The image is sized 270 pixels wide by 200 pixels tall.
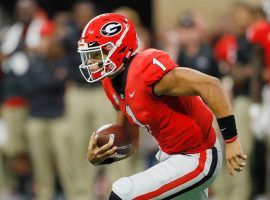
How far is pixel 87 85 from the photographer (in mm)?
8797

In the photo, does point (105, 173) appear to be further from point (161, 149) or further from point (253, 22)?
point (161, 149)

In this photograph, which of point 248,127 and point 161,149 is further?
point 248,127

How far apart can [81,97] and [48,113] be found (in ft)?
1.61

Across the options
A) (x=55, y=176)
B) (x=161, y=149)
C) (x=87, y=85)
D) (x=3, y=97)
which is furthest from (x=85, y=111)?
(x=161, y=149)

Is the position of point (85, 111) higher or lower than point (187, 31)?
lower

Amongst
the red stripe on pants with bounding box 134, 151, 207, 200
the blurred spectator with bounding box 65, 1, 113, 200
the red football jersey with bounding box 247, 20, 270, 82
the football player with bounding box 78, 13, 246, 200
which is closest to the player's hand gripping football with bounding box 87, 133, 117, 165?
the football player with bounding box 78, 13, 246, 200

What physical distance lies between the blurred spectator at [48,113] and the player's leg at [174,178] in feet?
12.7

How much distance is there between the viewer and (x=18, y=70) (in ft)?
31.4

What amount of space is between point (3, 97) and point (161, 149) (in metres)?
5.16

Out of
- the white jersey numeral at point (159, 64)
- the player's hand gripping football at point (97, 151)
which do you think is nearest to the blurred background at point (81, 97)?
the player's hand gripping football at point (97, 151)

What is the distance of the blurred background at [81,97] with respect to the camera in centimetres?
820

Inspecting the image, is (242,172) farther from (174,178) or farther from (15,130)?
(174,178)

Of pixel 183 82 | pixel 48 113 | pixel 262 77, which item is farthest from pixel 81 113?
pixel 183 82

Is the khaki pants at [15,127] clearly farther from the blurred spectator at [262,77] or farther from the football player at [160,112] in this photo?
the football player at [160,112]
